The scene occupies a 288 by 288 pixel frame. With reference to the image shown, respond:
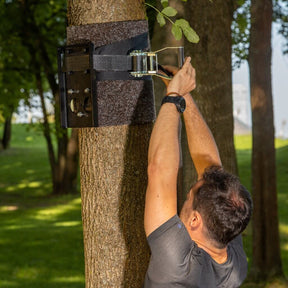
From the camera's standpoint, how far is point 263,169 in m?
10.3

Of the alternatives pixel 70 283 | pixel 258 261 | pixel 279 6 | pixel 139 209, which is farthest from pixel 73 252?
pixel 139 209

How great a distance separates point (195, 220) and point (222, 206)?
0.57ft

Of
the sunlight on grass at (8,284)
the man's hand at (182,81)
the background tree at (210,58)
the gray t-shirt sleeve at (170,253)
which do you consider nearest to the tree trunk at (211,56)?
the background tree at (210,58)

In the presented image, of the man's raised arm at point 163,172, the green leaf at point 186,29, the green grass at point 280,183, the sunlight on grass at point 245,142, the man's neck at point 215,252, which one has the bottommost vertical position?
the green grass at point 280,183

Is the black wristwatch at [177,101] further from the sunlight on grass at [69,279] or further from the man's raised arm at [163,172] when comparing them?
the sunlight on grass at [69,279]

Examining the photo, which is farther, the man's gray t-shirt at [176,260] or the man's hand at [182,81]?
the man's hand at [182,81]

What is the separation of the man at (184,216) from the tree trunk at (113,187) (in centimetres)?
56

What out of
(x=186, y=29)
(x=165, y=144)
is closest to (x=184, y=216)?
(x=165, y=144)

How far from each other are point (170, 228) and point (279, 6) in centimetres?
1540

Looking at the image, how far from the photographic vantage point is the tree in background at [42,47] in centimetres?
2142

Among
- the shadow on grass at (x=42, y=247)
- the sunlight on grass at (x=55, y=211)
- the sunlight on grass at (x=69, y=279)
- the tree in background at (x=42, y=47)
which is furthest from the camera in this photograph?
the tree in background at (x=42, y=47)

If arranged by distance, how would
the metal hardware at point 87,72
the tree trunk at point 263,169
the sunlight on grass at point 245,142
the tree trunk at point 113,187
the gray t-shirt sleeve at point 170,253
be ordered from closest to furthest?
the gray t-shirt sleeve at point 170,253, the metal hardware at point 87,72, the tree trunk at point 113,187, the tree trunk at point 263,169, the sunlight on grass at point 245,142

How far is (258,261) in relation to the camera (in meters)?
10.3

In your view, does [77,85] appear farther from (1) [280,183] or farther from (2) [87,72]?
(1) [280,183]
